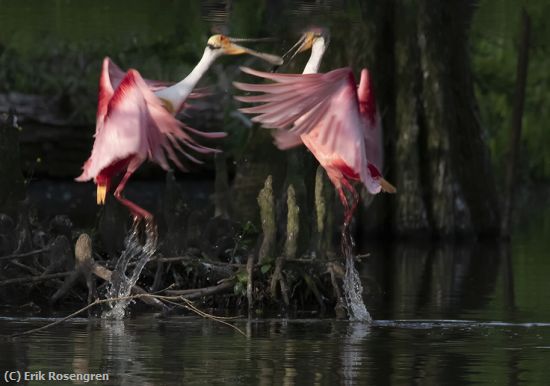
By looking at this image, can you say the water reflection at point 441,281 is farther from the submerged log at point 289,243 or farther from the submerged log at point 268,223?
the submerged log at point 268,223

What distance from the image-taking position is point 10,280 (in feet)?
44.9

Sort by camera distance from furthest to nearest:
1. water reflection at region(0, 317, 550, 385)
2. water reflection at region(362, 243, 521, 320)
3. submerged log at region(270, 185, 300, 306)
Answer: water reflection at region(362, 243, 521, 320), submerged log at region(270, 185, 300, 306), water reflection at region(0, 317, 550, 385)

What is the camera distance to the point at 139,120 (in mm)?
12344

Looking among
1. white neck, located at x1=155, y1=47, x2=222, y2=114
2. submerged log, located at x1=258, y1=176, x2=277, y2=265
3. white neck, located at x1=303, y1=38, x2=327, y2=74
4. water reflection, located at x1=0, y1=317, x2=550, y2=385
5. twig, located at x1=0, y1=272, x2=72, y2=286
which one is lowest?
water reflection, located at x1=0, y1=317, x2=550, y2=385

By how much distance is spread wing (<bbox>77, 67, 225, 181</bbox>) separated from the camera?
12.3 metres

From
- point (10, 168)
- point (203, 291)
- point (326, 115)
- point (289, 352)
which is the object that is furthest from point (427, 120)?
point (289, 352)

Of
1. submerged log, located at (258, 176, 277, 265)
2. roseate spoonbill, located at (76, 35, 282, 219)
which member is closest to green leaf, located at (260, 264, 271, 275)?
submerged log, located at (258, 176, 277, 265)

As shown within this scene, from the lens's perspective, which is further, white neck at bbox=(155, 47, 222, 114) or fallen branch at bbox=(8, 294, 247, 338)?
white neck at bbox=(155, 47, 222, 114)

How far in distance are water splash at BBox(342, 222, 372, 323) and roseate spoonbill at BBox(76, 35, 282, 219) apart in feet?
4.25

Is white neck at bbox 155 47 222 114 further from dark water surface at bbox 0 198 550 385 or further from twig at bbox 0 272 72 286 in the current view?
twig at bbox 0 272 72 286

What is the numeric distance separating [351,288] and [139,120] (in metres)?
2.01

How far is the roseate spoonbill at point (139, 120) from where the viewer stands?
40.4 ft

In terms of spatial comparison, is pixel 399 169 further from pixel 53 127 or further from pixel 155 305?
pixel 155 305

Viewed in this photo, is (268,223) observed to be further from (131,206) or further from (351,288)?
(131,206)
